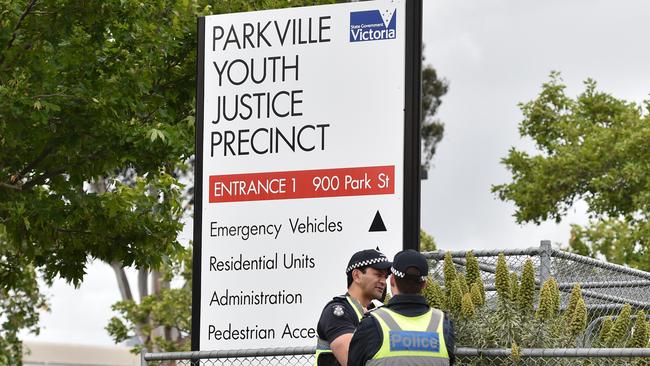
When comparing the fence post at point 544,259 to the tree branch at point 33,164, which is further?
the tree branch at point 33,164

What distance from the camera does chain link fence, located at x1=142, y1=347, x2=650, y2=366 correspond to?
759cm

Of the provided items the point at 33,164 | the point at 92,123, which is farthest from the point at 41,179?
the point at 92,123

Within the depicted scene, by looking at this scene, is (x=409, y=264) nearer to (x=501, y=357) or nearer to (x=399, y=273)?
(x=399, y=273)

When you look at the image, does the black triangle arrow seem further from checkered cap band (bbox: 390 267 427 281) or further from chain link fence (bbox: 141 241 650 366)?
checkered cap band (bbox: 390 267 427 281)

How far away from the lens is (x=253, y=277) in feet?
32.0

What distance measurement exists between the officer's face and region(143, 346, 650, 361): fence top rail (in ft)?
3.19

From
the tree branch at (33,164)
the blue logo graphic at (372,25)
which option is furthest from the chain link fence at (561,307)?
the tree branch at (33,164)

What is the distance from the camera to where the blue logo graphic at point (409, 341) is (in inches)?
265

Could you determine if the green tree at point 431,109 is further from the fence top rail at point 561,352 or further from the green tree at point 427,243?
the fence top rail at point 561,352

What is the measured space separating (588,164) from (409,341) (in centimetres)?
2157

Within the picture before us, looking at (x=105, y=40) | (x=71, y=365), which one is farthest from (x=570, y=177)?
(x=71, y=365)

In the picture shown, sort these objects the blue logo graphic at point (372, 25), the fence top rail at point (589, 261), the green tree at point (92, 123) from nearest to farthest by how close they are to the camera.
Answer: the fence top rail at point (589, 261)
the blue logo graphic at point (372, 25)
the green tree at point (92, 123)

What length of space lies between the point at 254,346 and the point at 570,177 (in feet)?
62.5

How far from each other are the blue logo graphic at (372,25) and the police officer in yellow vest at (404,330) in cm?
314
